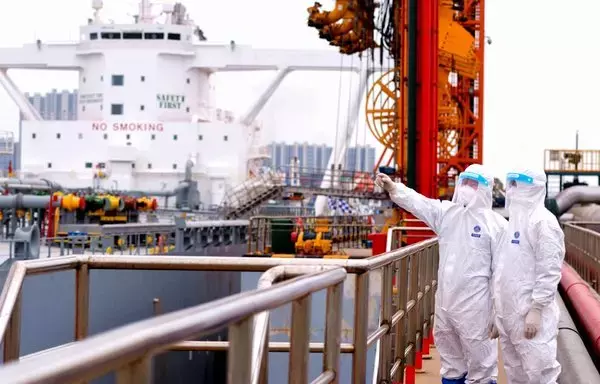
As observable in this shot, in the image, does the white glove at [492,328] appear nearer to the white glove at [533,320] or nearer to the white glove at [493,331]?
the white glove at [493,331]

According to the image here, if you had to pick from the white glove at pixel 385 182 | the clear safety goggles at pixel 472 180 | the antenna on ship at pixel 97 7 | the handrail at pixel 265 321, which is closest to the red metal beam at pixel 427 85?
the clear safety goggles at pixel 472 180

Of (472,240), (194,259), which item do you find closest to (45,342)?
(472,240)

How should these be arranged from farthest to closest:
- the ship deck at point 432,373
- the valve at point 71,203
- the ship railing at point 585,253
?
the valve at point 71,203, the ship railing at point 585,253, the ship deck at point 432,373

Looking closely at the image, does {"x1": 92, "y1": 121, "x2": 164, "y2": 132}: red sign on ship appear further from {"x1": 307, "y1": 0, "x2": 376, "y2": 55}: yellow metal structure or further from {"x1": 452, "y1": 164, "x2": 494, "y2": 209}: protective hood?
{"x1": 452, "y1": 164, "x2": 494, "y2": 209}: protective hood

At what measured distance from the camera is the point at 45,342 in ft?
37.7

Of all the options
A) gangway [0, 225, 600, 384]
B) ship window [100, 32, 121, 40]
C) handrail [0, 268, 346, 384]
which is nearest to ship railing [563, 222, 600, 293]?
gangway [0, 225, 600, 384]

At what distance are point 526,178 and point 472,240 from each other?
18.9 inches

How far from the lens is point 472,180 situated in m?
5.37

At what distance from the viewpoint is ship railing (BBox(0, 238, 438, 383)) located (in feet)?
4.32

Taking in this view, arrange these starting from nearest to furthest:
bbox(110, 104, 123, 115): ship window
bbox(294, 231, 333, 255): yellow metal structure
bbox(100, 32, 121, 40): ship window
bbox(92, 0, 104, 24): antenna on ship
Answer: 1. bbox(294, 231, 333, 255): yellow metal structure
2. bbox(110, 104, 123, 115): ship window
3. bbox(100, 32, 121, 40): ship window
4. bbox(92, 0, 104, 24): antenna on ship

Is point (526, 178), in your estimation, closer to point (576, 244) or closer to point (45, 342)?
point (45, 342)

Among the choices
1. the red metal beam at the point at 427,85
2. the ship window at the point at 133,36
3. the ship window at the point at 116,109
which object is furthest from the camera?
the ship window at the point at 133,36

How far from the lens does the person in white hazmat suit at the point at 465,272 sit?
509cm

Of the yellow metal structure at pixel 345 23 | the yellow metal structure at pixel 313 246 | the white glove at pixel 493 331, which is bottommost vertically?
the yellow metal structure at pixel 313 246
